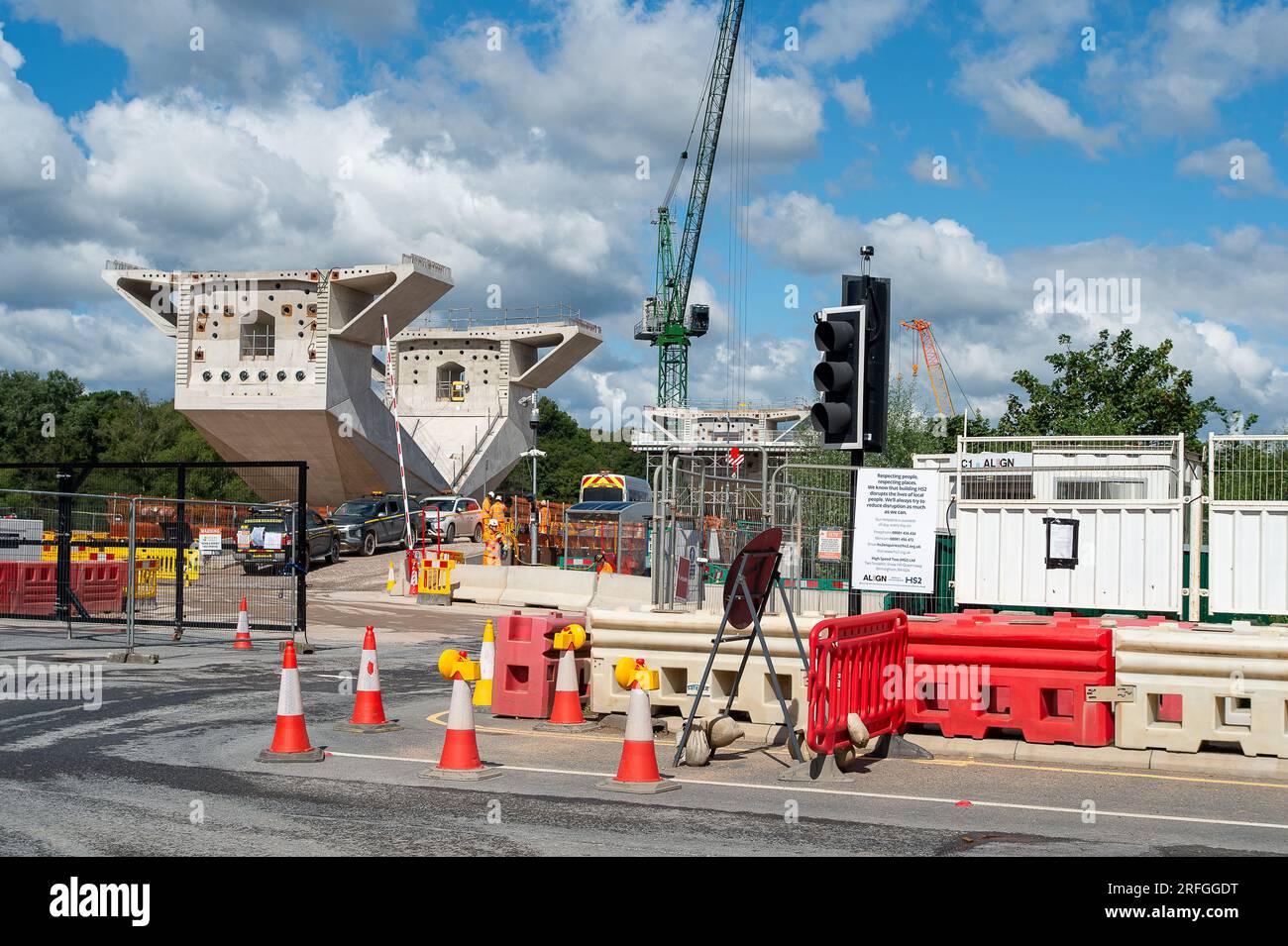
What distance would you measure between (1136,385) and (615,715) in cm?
3729

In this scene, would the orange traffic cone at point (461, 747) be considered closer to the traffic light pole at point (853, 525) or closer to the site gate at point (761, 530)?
the traffic light pole at point (853, 525)

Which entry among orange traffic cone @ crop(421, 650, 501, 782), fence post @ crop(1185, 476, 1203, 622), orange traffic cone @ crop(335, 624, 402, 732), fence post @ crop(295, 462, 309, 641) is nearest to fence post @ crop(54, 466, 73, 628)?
fence post @ crop(295, 462, 309, 641)

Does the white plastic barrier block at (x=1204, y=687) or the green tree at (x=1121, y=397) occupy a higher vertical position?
the green tree at (x=1121, y=397)

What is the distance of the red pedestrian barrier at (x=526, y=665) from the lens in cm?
1225

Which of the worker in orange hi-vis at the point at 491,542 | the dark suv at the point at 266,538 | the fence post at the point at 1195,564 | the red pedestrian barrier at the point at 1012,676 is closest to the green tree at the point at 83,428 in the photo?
the worker in orange hi-vis at the point at 491,542

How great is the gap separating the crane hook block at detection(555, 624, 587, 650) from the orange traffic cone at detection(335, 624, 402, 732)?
1701 mm

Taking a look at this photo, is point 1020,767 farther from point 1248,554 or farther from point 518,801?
point 1248,554

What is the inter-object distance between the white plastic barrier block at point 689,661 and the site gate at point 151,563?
24.4 feet

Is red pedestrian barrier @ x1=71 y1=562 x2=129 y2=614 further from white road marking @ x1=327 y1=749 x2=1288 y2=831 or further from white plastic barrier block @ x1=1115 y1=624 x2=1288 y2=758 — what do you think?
white plastic barrier block @ x1=1115 y1=624 x2=1288 y2=758
